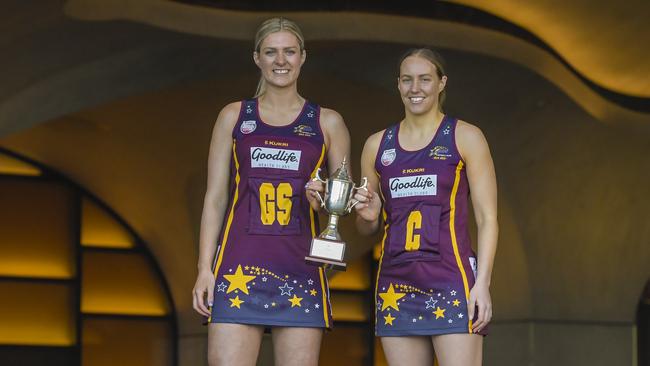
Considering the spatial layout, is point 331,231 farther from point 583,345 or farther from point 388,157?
point 583,345

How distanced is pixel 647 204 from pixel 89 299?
19.4 feet

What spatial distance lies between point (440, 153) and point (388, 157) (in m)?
0.22

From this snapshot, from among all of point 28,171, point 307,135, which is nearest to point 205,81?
point 28,171

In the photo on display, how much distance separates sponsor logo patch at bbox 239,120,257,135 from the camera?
5.71 m

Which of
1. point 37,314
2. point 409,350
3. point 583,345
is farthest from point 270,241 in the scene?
point 37,314

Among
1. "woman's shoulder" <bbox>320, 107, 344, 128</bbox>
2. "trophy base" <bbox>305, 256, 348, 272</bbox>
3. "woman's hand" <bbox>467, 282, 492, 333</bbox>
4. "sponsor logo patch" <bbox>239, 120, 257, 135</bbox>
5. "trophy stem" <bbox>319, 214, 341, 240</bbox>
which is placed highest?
"woman's shoulder" <bbox>320, 107, 344, 128</bbox>

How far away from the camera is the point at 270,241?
559cm

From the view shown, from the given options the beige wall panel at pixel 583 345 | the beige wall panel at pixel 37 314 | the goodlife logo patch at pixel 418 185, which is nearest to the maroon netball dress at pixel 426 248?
the goodlife logo patch at pixel 418 185

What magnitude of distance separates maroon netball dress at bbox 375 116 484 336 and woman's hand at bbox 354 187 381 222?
66mm

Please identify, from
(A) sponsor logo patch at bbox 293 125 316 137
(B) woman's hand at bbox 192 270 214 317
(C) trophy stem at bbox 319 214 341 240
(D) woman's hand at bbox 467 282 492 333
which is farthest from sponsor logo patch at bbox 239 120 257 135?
(D) woman's hand at bbox 467 282 492 333

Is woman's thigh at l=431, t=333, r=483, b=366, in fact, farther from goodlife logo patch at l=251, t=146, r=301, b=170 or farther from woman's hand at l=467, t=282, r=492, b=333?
goodlife logo patch at l=251, t=146, r=301, b=170

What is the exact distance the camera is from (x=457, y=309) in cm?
545

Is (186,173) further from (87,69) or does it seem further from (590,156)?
(590,156)

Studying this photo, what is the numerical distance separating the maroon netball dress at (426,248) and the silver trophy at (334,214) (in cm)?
18
